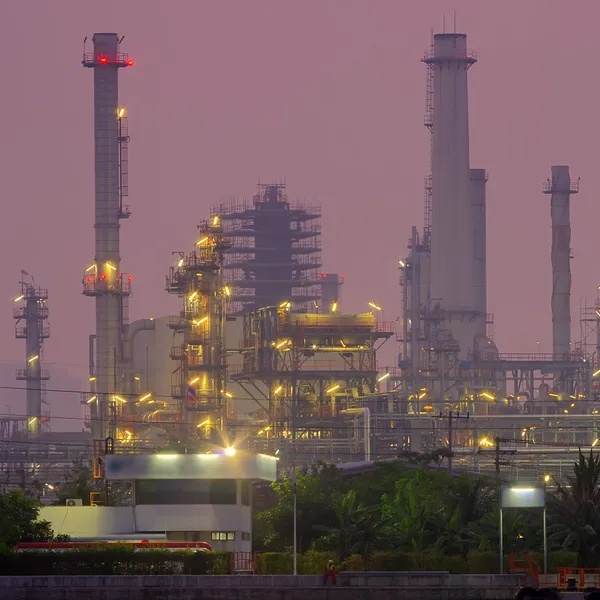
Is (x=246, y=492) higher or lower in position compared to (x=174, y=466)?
lower

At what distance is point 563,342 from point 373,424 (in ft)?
147

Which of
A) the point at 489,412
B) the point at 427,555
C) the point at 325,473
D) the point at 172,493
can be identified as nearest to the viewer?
the point at 427,555

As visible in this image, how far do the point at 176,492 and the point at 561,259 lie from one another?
104846 mm

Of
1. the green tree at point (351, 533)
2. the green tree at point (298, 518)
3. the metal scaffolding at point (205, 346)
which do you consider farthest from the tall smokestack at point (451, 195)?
the green tree at point (351, 533)

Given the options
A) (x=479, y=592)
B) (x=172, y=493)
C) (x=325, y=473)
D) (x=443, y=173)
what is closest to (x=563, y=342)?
(x=443, y=173)

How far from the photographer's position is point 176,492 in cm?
7531

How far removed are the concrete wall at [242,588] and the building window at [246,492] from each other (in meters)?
15.9

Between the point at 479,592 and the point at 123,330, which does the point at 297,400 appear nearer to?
the point at 123,330

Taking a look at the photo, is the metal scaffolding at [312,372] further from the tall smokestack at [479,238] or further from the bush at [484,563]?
the bush at [484,563]

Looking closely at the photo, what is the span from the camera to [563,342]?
177m

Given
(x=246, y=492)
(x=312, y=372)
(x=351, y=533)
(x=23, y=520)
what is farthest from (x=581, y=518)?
(x=312, y=372)

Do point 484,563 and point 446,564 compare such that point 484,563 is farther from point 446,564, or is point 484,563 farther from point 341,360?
point 341,360

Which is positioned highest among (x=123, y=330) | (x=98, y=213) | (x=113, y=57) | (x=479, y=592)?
(x=113, y=57)

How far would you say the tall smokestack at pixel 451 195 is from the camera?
167 m
